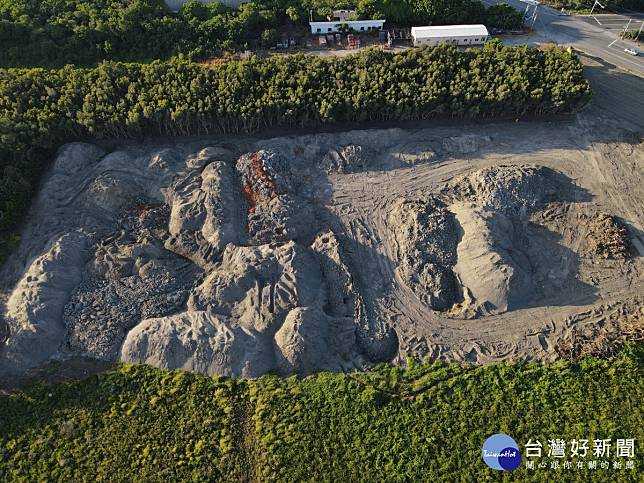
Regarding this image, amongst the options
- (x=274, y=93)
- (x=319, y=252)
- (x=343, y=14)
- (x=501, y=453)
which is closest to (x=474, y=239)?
(x=319, y=252)

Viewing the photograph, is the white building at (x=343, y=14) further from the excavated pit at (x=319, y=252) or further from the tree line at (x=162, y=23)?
the excavated pit at (x=319, y=252)

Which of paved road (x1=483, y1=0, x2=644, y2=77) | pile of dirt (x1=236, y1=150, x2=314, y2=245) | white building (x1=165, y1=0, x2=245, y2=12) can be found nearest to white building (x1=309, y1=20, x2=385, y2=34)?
white building (x1=165, y1=0, x2=245, y2=12)

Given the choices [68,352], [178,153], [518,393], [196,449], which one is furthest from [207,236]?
[518,393]

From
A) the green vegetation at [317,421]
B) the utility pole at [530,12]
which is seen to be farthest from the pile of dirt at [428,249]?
the utility pole at [530,12]

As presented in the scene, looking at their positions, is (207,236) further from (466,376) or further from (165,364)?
(466,376)

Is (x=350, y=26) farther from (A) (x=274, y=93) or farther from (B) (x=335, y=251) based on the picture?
(B) (x=335, y=251)

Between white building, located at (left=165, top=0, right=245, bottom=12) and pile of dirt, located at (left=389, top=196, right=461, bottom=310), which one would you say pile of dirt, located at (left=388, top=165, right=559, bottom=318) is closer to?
pile of dirt, located at (left=389, top=196, right=461, bottom=310)
